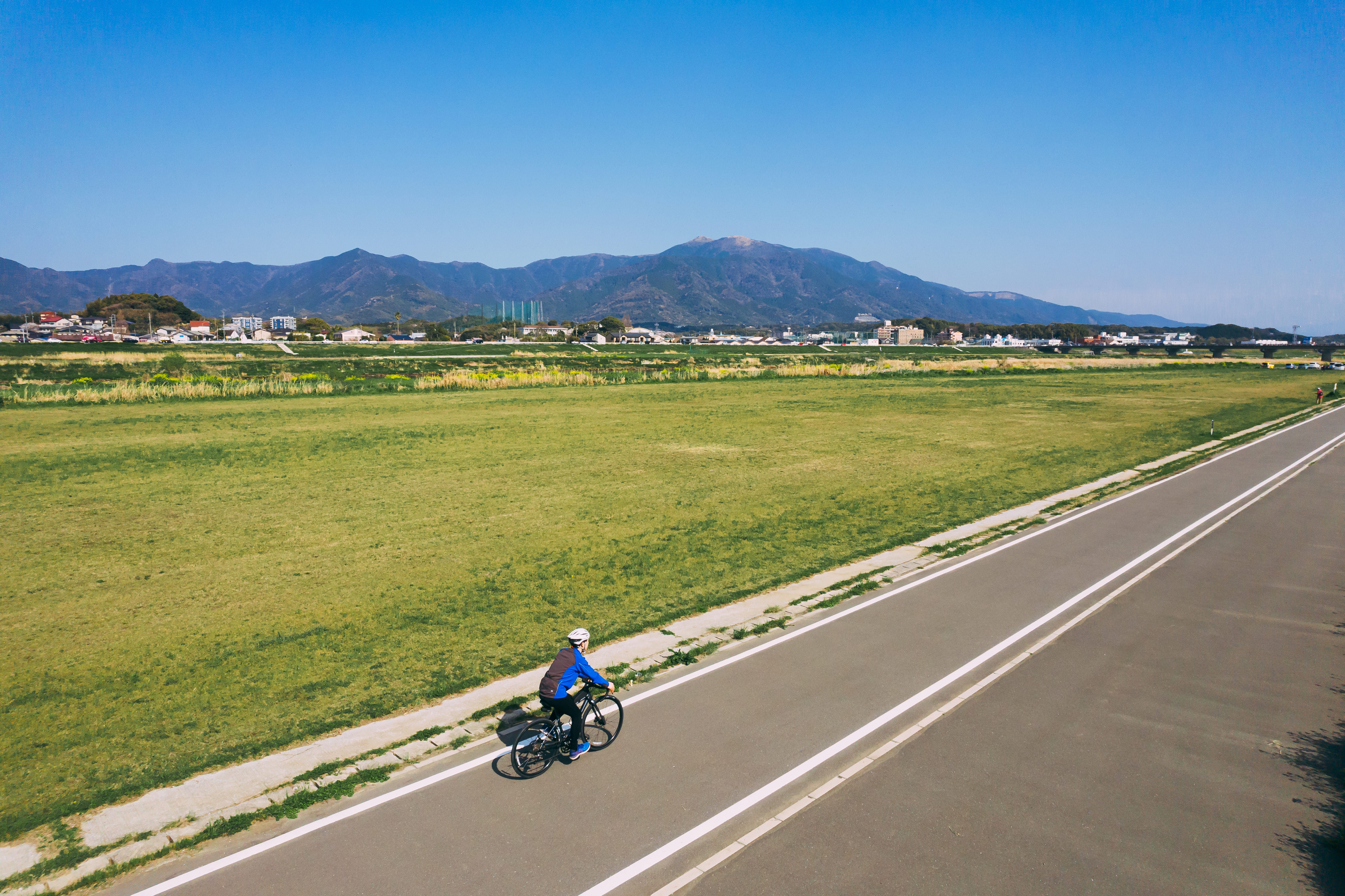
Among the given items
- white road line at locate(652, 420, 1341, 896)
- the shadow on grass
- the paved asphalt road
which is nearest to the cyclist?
the paved asphalt road

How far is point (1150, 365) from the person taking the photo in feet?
390

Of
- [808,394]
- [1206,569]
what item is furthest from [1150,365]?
[1206,569]

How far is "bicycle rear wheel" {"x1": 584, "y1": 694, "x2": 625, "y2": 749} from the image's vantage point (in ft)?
25.7

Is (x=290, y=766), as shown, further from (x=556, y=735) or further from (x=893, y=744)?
(x=893, y=744)

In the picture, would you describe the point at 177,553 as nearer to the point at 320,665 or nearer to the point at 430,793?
the point at 320,665

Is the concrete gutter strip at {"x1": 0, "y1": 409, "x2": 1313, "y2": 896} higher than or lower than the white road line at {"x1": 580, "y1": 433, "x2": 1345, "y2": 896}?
lower

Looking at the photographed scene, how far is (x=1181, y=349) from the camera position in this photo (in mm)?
180500

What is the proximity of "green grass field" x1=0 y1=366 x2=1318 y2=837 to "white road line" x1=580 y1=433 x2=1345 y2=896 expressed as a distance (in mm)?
3924

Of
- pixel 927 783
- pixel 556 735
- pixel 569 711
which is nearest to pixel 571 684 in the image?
pixel 569 711

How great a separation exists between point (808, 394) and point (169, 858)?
174ft

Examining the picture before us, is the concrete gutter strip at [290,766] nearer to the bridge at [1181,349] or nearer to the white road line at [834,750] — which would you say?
the white road line at [834,750]

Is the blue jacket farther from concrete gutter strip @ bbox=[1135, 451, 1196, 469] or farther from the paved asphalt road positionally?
concrete gutter strip @ bbox=[1135, 451, 1196, 469]

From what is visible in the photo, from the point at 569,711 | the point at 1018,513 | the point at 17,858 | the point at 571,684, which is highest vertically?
the point at 571,684

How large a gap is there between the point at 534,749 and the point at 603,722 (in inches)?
34.0
